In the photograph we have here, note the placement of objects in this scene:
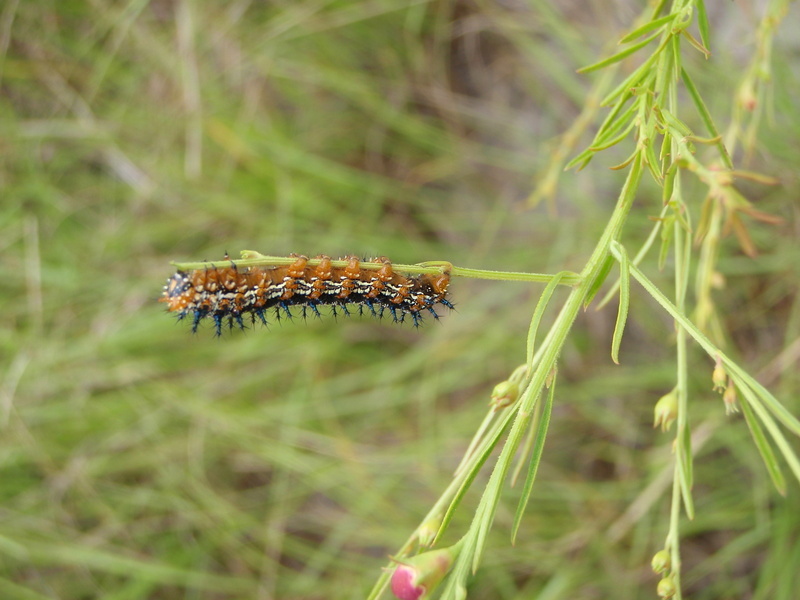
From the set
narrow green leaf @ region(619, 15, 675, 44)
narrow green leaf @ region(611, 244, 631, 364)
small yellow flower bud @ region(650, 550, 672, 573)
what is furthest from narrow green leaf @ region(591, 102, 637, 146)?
small yellow flower bud @ region(650, 550, 672, 573)

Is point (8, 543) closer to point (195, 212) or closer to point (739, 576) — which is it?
point (195, 212)

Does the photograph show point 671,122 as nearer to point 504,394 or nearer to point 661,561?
point 504,394

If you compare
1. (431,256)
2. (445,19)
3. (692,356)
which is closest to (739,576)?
(692,356)

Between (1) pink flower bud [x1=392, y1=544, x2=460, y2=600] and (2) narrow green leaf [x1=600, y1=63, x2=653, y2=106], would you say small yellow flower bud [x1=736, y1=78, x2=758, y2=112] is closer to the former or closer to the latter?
(2) narrow green leaf [x1=600, y1=63, x2=653, y2=106]

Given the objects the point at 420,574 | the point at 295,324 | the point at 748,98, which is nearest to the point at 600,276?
the point at 420,574

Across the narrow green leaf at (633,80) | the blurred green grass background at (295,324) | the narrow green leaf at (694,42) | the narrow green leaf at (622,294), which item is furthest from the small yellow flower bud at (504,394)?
the blurred green grass background at (295,324)

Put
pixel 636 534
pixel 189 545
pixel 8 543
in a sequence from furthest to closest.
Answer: pixel 189 545 → pixel 8 543 → pixel 636 534
